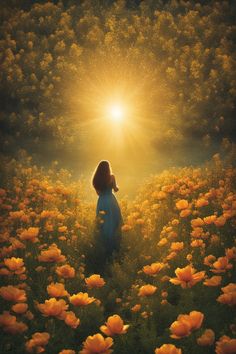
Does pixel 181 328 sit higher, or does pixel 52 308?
pixel 52 308

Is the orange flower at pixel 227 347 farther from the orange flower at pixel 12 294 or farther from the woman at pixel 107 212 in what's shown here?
the woman at pixel 107 212

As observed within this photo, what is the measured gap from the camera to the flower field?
254cm

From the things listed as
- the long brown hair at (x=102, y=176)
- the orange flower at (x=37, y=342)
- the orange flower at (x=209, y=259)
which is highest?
the long brown hair at (x=102, y=176)

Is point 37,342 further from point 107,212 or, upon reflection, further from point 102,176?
point 102,176

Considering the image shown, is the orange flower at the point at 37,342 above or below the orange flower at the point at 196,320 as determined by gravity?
above

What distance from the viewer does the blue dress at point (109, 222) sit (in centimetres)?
541

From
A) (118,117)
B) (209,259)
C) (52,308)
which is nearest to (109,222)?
(209,259)

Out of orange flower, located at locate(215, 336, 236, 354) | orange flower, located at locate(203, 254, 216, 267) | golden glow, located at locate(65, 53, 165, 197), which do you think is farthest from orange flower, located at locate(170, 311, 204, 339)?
golden glow, located at locate(65, 53, 165, 197)

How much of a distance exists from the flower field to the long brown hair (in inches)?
19.2

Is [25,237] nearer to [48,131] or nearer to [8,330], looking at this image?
[8,330]

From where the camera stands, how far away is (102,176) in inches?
223

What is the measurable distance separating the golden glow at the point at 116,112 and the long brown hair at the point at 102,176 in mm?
9382

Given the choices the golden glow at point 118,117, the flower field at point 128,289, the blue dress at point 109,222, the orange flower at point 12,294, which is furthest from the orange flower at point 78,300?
the golden glow at point 118,117

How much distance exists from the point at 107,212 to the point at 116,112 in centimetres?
1043
